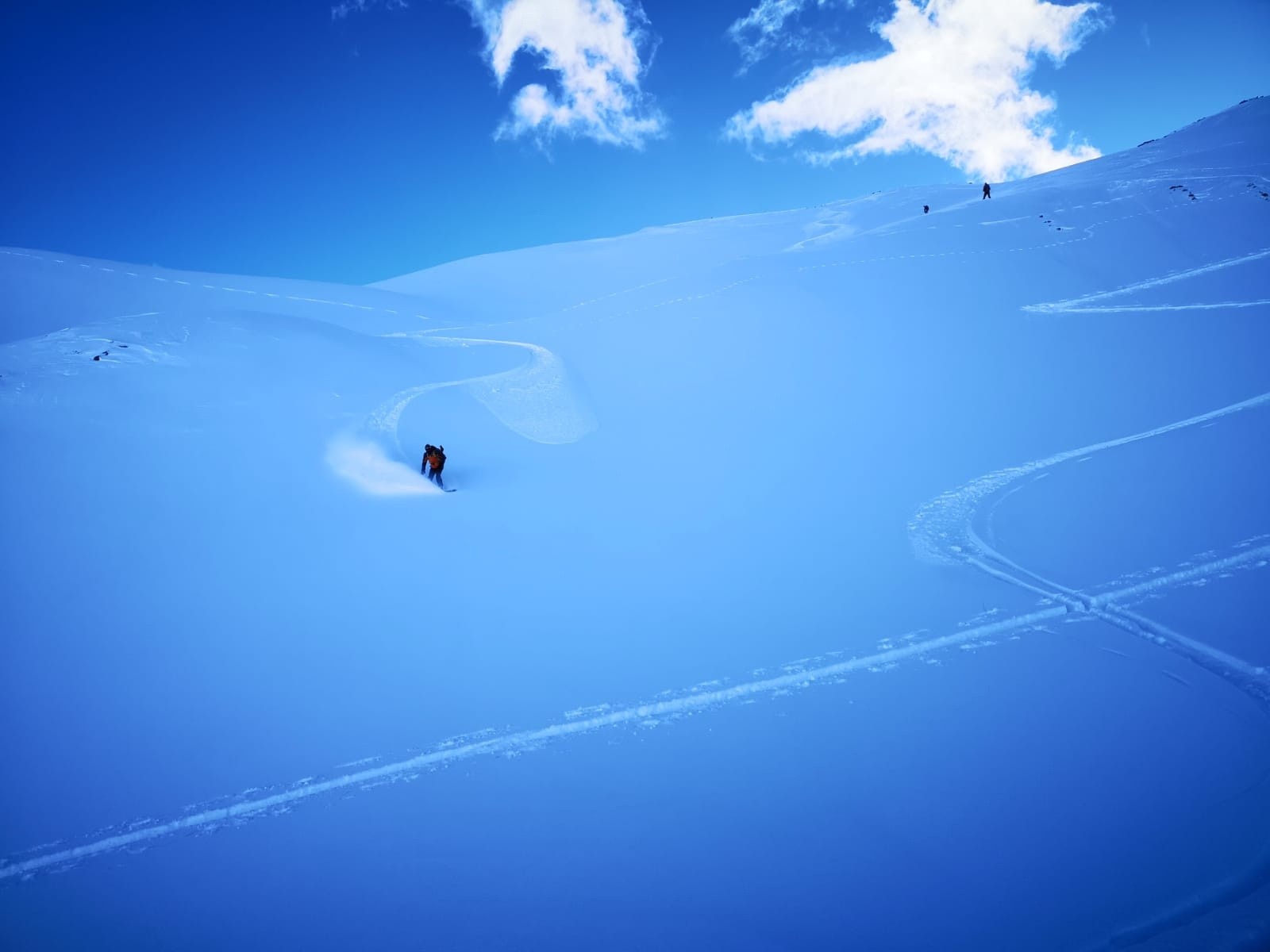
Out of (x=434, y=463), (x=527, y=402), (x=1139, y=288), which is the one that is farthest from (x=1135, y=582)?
(x=1139, y=288)

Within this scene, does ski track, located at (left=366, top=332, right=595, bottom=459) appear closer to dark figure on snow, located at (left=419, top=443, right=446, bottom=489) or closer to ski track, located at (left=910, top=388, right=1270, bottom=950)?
dark figure on snow, located at (left=419, top=443, right=446, bottom=489)

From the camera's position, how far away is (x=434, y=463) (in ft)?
27.1

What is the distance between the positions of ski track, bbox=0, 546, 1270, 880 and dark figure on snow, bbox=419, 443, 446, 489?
15.4 ft

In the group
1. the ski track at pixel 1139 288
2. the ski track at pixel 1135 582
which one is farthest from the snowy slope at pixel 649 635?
the ski track at pixel 1139 288

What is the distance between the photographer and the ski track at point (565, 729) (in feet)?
12.2

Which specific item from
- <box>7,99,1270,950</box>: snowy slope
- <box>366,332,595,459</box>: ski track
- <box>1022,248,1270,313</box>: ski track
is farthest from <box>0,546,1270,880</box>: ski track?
<box>1022,248,1270,313</box>: ski track

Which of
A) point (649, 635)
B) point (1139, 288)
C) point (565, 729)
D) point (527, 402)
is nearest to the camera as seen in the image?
point (565, 729)

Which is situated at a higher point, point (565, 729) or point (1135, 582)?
point (1135, 582)

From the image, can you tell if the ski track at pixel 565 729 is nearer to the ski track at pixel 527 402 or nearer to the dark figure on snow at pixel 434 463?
the dark figure on snow at pixel 434 463

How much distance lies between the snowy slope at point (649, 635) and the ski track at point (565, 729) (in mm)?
30

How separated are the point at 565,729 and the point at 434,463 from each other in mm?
4948

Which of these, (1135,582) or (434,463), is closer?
→ (1135,582)

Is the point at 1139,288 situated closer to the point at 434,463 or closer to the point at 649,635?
the point at 649,635

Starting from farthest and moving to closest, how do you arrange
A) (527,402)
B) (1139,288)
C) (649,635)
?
(1139,288)
(527,402)
(649,635)
